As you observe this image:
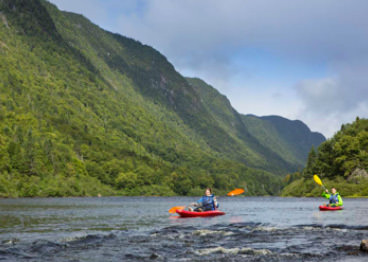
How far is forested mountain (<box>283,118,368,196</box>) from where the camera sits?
132m

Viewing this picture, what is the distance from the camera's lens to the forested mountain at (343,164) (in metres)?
132

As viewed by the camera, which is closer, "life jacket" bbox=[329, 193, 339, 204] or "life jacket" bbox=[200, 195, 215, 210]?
"life jacket" bbox=[200, 195, 215, 210]

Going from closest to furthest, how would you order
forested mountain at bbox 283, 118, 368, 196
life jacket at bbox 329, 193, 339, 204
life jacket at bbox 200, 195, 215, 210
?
1. life jacket at bbox 200, 195, 215, 210
2. life jacket at bbox 329, 193, 339, 204
3. forested mountain at bbox 283, 118, 368, 196

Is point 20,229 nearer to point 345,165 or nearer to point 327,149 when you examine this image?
point 345,165

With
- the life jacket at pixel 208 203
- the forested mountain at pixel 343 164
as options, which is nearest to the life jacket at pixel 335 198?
the life jacket at pixel 208 203

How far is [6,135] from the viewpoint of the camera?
570 feet

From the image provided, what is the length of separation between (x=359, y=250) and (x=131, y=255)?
481 inches

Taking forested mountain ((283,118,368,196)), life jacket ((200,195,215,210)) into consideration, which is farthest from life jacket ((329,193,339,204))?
forested mountain ((283,118,368,196))

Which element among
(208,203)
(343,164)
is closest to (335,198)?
(208,203)

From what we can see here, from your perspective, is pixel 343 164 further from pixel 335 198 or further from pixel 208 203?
pixel 208 203

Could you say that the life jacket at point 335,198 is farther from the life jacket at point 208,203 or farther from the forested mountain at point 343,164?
the forested mountain at point 343,164

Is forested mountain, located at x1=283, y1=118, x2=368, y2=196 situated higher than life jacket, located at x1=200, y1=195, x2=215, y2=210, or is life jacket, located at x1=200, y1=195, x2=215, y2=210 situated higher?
forested mountain, located at x1=283, y1=118, x2=368, y2=196

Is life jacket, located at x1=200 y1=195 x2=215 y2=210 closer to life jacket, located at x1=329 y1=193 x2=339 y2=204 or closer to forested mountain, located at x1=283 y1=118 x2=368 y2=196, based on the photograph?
life jacket, located at x1=329 y1=193 x2=339 y2=204

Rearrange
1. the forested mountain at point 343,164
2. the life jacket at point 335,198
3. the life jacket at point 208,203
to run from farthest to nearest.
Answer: the forested mountain at point 343,164
the life jacket at point 335,198
the life jacket at point 208,203
